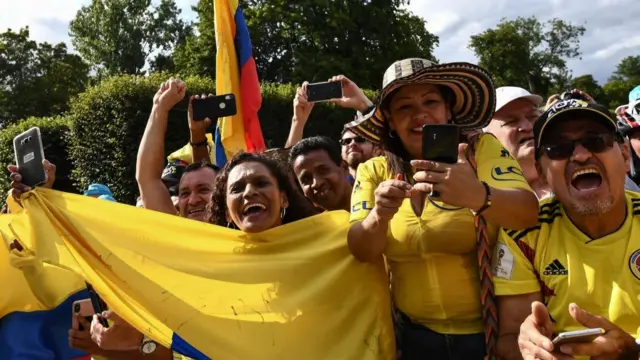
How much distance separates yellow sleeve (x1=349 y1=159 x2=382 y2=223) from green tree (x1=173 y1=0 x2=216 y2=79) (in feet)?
88.6

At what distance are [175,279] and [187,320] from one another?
0.83 feet

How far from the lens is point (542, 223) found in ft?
8.30

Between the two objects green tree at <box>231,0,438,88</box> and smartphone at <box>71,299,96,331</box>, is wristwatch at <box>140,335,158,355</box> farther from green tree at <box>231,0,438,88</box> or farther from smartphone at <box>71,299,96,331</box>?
green tree at <box>231,0,438,88</box>

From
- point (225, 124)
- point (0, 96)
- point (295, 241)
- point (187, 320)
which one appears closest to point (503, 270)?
point (295, 241)

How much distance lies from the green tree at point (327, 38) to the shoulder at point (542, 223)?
82.3ft

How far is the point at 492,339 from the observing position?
2400 millimetres

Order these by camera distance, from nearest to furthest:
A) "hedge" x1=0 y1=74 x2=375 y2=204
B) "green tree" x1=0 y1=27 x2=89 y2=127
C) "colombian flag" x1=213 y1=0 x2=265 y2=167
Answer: "colombian flag" x1=213 y1=0 x2=265 y2=167
"hedge" x1=0 y1=74 x2=375 y2=204
"green tree" x1=0 y1=27 x2=89 y2=127

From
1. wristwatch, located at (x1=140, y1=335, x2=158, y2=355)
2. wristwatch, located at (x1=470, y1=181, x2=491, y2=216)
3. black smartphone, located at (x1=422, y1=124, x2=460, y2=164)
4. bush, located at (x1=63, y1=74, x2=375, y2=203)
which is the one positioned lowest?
wristwatch, located at (x1=140, y1=335, x2=158, y2=355)

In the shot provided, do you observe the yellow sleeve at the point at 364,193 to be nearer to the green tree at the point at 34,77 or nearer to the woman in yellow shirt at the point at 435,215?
the woman in yellow shirt at the point at 435,215

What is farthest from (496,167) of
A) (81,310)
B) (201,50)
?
(201,50)

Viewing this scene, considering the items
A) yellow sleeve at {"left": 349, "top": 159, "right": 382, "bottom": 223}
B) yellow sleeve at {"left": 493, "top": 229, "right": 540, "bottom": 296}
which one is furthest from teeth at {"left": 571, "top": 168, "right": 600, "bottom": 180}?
yellow sleeve at {"left": 349, "top": 159, "right": 382, "bottom": 223}

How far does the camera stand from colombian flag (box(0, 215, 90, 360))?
3449 mm

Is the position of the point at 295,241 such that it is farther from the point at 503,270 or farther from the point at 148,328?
the point at 503,270

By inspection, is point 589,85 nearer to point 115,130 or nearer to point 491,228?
point 115,130
